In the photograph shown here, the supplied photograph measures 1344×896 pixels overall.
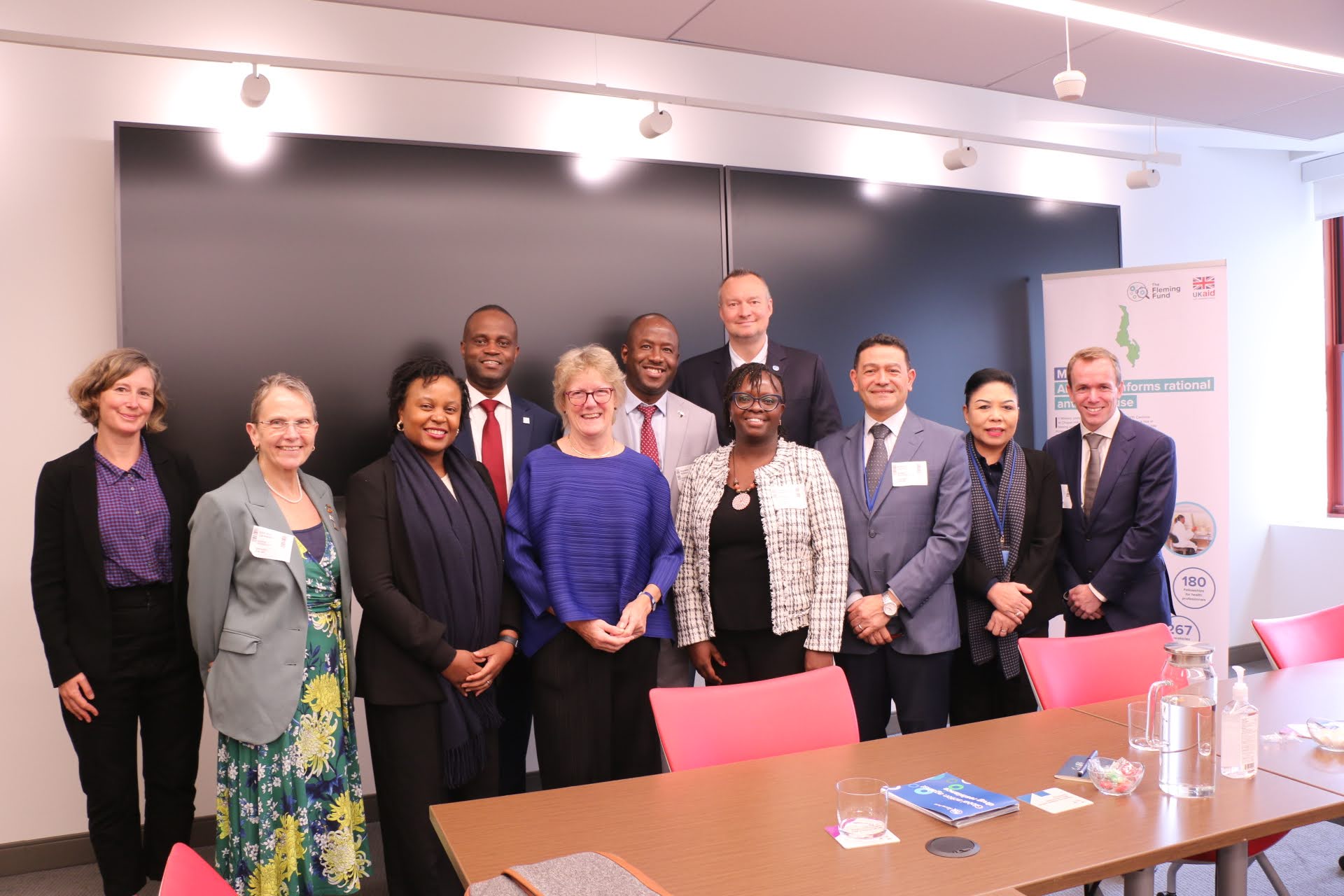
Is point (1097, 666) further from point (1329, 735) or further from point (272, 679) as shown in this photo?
point (272, 679)

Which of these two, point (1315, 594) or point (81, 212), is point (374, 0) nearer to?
point (81, 212)

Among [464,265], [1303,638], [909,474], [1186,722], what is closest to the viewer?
[1186,722]

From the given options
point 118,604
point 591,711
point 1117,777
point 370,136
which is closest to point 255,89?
point 370,136

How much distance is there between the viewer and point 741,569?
317 cm

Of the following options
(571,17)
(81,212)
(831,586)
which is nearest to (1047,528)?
(831,586)

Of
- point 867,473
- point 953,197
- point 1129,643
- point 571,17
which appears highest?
point 571,17

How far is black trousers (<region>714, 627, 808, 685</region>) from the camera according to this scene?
315 centimetres

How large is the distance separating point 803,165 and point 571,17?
1655 millimetres

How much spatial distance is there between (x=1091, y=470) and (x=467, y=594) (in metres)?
2.50

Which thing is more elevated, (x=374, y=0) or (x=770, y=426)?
(x=374, y=0)

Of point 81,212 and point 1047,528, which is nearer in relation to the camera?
point 1047,528

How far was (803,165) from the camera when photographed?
514 cm

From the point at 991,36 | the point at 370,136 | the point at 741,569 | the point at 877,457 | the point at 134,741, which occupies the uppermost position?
the point at 991,36

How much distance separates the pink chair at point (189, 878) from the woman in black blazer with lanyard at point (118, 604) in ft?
6.15
